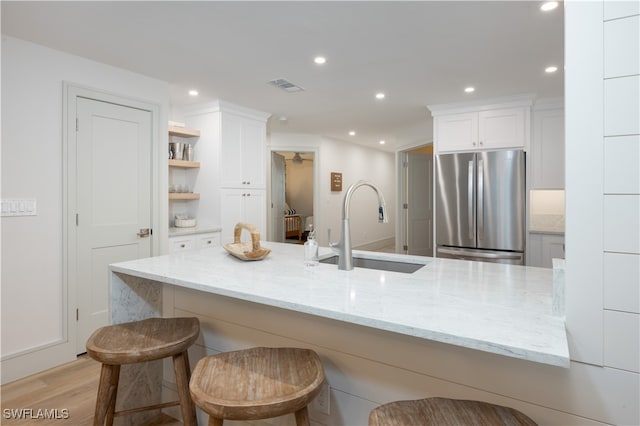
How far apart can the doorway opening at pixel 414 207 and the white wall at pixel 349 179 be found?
69 cm

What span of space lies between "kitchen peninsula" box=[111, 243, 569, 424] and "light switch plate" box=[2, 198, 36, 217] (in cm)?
140

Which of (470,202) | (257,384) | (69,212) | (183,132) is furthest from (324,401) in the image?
(183,132)

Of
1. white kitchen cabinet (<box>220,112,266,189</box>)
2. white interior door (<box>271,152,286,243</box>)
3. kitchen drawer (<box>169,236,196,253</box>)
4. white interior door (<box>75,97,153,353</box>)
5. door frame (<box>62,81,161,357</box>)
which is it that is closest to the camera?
door frame (<box>62,81,161,357</box>)

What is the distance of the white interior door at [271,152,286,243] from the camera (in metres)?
6.32

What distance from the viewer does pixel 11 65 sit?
2.50 metres

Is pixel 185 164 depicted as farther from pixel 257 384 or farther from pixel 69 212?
pixel 257 384

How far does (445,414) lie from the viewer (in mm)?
965

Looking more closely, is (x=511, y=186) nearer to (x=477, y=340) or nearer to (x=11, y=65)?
(x=477, y=340)

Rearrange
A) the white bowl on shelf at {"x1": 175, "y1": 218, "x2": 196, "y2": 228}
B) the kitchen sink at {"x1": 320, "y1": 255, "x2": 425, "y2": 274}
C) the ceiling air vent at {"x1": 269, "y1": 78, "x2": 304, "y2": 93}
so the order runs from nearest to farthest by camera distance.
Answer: the kitchen sink at {"x1": 320, "y1": 255, "x2": 425, "y2": 274} → the ceiling air vent at {"x1": 269, "y1": 78, "x2": 304, "y2": 93} → the white bowl on shelf at {"x1": 175, "y1": 218, "x2": 196, "y2": 228}

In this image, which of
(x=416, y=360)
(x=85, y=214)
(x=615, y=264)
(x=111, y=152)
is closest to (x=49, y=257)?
(x=85, y=214)

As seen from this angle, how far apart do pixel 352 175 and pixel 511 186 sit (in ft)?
13.0

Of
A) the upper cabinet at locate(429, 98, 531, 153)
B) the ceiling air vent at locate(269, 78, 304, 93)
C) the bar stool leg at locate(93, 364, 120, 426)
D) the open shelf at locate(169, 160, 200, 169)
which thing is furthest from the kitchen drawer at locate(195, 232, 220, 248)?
the upper cabinet at locate(429, 98, 531, 153)

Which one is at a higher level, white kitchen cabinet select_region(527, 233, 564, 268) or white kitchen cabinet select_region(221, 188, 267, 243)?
white kitchen cabinet select_region(221, 188, 267, 243)

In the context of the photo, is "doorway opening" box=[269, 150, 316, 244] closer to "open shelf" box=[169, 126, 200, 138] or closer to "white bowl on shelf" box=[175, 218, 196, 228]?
"open shelf" box=[169, 126, 200, 138]
